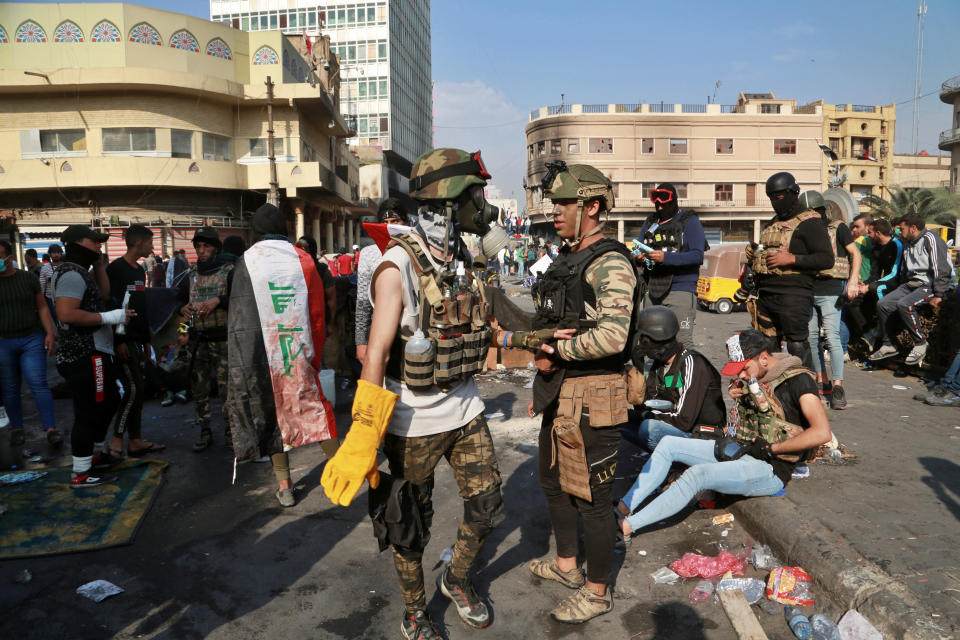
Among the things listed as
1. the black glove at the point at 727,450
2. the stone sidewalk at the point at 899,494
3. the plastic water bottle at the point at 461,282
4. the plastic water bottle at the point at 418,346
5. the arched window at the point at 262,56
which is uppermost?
the arched window at the point at 262,56

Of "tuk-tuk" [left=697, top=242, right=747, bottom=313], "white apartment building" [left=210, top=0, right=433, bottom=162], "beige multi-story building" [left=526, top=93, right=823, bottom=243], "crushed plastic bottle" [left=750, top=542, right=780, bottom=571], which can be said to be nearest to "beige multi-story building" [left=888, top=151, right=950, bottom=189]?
"beige multi-story building" [left=526, top=93, right=823, bottom=243]

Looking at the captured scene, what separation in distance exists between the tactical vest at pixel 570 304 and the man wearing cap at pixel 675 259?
2.28 meters

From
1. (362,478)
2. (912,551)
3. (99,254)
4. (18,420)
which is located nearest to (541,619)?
(362,478)

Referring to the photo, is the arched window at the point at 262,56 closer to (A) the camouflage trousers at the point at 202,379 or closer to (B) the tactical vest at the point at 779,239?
(A) the camouflage trousers at the point at 202,379

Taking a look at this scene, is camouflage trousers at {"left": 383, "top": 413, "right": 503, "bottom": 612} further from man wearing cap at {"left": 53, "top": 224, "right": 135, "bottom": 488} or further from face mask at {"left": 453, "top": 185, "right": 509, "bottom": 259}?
man wearing cap at {"left": 53, "top": 224, "right": 135, "bottom": 488}

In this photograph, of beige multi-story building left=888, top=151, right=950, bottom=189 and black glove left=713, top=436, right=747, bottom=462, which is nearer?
black glove left=713, top=436, right=747, bottom=462

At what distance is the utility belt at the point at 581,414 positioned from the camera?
2.63 meters

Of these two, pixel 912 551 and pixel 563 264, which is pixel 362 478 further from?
pixel 912 551

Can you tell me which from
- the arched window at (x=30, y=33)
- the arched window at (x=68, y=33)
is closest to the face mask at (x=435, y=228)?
the arched window at (x=68, y=33)

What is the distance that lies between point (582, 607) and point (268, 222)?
124 inches

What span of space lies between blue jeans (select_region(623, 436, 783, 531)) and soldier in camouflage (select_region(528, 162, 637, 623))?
0.79m

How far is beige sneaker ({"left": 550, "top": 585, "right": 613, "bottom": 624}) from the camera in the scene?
272 cm

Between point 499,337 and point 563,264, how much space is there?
452 millimetres

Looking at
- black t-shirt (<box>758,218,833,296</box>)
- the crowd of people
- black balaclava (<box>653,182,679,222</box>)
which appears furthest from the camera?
black balaclava (<box>653,182,679,222</box>)
